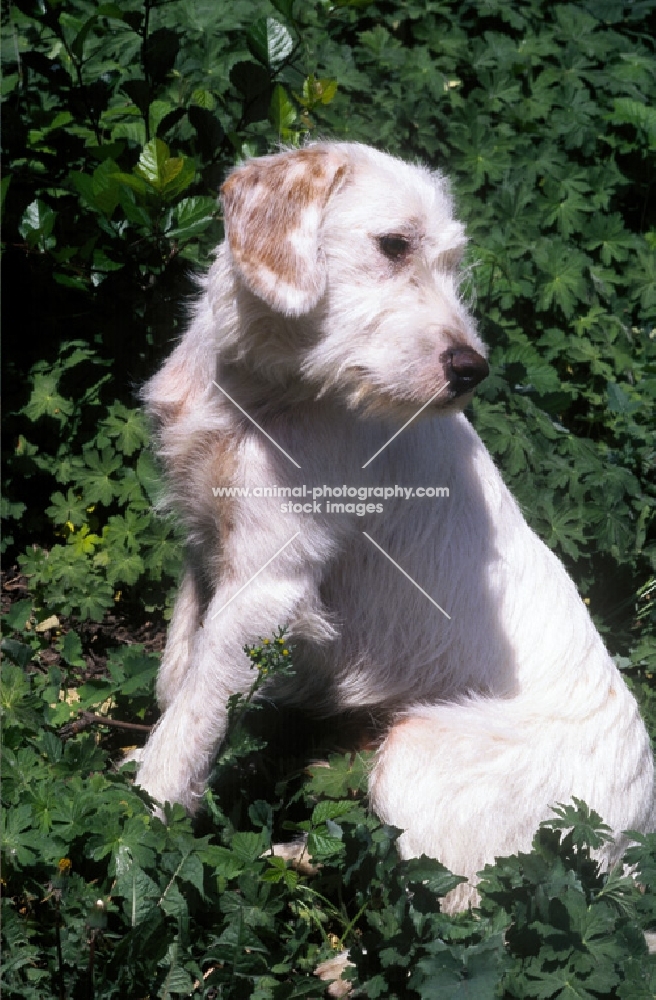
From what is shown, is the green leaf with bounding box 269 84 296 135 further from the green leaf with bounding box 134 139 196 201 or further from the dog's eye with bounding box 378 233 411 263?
the dog's eye with bounding box 378 233 411 263

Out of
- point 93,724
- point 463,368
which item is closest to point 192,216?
point 463,368

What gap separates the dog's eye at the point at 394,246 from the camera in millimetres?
2898

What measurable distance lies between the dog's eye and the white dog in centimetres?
1

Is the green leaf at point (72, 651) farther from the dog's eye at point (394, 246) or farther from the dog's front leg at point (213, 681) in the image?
the dog's eye at point (394, 246)

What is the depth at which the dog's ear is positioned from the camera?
2801 mm

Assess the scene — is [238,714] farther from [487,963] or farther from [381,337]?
[381,337]

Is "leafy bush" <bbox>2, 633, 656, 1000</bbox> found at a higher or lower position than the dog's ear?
lower

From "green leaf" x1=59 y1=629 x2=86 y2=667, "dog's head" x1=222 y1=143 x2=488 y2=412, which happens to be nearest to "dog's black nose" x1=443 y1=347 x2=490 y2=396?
"dog's head" x1=222 y1=143 x2=488 y2=412

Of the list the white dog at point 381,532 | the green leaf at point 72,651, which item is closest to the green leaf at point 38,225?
the white dog at point 381,532

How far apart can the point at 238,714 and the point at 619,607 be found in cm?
217

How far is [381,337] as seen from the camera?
2846 mm

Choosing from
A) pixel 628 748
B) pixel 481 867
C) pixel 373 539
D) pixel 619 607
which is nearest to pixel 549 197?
pixel 619 607

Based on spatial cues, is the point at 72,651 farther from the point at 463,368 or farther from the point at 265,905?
the point at 463,368

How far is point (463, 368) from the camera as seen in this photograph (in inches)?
108
